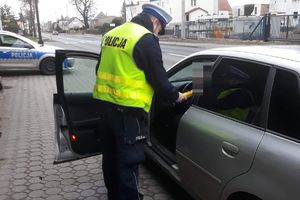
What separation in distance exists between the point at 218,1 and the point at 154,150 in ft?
288

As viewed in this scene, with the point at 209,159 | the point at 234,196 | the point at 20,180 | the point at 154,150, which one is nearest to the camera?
the point at 234,196

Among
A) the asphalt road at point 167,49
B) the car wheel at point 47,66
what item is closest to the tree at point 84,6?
the asphalt road at point 167,49

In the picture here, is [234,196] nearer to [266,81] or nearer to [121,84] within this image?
[266,81]

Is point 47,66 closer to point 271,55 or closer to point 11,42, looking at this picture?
point 11,42

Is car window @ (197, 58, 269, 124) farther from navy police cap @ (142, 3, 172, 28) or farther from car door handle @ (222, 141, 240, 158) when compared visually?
navy police cap @ (142, 3, 172, 28)

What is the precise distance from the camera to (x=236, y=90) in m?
2.89

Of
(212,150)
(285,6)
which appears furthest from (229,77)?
(285,6)

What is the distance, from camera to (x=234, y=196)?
2.62 meters

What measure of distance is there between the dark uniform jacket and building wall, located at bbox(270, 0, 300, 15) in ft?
202

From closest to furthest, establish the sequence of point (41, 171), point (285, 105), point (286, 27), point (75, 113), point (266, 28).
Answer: point (285, 105) < point (75, 113) < point (41, 171) < point (286, 27) < point (266, 28)

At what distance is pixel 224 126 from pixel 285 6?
2596 inches

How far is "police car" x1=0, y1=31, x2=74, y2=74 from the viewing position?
42.9 feet

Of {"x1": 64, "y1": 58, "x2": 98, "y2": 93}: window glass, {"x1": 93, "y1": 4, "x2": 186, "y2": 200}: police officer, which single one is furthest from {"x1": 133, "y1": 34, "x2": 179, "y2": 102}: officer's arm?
{"x1": 64, "y1": 58, "x2": 98, "y2": 93}: window glass

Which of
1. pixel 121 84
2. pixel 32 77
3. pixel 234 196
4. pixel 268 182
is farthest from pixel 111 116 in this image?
pixel 32 77
